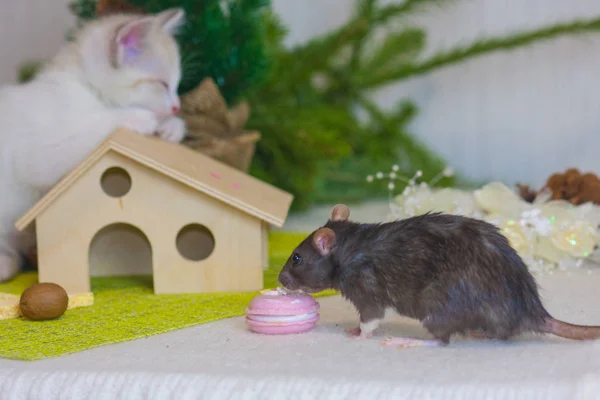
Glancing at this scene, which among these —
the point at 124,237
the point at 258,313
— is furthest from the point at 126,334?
the point at 124,237

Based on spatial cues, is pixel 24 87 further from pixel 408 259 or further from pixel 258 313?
pixel 408 259

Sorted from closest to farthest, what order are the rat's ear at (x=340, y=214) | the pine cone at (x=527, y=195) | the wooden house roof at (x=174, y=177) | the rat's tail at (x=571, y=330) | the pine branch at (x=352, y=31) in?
the rat's tail at (x=571, y=330)
the rat's ear at (x=340, y=214)
the wooden house roof at (x=174, y=177)
the pine cone at (x=527, y=195)
the pine branch at (x=352, y=31)

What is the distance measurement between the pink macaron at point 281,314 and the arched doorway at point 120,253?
0.65m

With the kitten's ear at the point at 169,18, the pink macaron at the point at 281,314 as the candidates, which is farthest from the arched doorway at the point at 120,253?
the pink macaron at the point at 281,314

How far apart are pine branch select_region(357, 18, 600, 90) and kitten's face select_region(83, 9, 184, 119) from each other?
1.27 metres

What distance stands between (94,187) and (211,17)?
2.17ft

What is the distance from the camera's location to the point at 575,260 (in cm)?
191

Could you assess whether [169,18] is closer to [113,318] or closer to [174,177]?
[174,177]

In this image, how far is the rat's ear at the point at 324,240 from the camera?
1.29 meters

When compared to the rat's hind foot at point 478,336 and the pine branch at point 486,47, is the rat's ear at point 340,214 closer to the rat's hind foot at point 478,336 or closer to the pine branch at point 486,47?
the rat's hind foot at point 478,336

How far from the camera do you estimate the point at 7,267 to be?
182 centimetres

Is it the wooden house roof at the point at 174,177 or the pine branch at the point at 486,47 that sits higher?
the pine branch at the point at 486,47

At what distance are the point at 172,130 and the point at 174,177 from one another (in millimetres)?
353

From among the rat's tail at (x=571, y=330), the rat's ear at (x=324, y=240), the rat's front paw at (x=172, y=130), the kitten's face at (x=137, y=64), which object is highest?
the kitten's face at (x=137, y=64)
